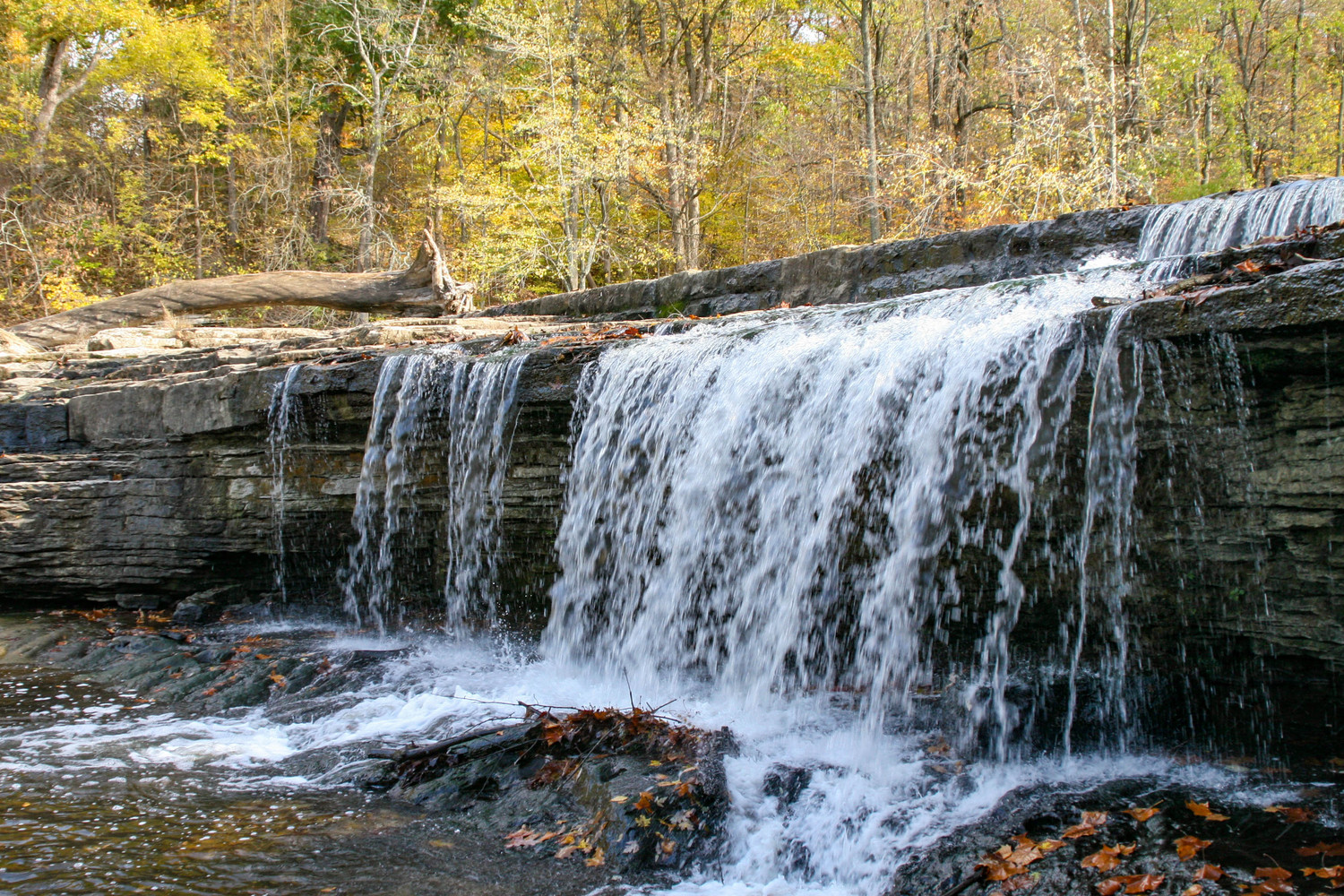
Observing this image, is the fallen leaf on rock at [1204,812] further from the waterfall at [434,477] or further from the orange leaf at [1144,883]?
the waterfall at [434,477]

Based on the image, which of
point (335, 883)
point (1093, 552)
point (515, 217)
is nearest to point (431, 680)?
point (335, 883)

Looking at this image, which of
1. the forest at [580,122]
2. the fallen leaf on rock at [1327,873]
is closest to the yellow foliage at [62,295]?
the forest at [580,122]

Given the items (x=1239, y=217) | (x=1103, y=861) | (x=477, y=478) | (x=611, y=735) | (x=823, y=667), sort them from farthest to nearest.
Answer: (x=477, y=478) < (x=1239, y=217) < (x=823, y=667) < (x=611, y=735) < (x=1103, y=861)

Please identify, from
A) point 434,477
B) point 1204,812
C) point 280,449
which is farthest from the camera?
point 280,449

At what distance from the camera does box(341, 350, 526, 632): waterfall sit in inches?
290

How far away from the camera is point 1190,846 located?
339cm

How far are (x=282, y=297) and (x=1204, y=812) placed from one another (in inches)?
491

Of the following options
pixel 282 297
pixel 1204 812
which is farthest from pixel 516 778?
pixel 282 297

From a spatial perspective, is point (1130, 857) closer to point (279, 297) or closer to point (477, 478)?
point (477, 478)

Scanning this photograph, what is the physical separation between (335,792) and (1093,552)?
13.9ft

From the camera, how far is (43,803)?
14.4ft

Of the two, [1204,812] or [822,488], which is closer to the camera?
[1204,812]

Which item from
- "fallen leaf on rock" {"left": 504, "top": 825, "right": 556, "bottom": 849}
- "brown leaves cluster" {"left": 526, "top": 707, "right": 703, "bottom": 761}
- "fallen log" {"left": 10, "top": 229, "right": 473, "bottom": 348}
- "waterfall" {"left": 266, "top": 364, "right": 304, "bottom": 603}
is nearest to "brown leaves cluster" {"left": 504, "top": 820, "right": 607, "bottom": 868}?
"fallen leaf on rock" {"left": 504, "top": 825, "right": 556, "bottom": 849}

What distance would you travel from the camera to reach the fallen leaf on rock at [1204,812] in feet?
12.0
